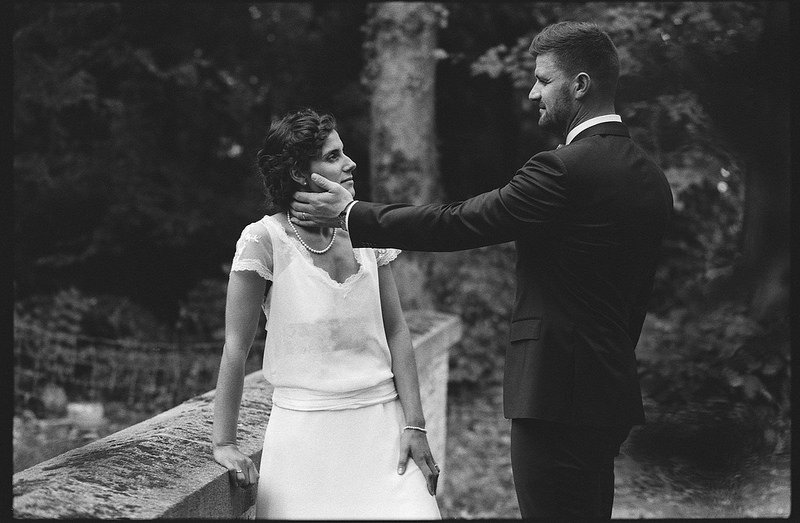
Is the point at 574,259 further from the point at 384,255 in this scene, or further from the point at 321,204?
the point at 321,204

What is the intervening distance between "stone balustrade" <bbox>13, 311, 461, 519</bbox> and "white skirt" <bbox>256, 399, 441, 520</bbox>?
0.15 metres

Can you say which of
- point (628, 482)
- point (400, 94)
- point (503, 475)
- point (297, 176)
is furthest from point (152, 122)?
point (297, 176)

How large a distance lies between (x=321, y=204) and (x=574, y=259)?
31.8 inches

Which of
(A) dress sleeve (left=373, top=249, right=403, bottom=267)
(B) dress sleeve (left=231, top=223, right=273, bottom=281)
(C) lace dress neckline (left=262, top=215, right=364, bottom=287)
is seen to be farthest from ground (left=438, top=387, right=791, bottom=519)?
(B) dress sleeve (left=231, top=223, right=273, bottom=281)

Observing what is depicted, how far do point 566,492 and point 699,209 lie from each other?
7276 mm

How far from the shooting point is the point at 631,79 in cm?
495

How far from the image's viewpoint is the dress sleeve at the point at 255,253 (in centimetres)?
269

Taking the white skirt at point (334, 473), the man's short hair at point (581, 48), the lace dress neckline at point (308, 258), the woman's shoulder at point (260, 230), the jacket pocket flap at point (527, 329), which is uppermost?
the man's short hair at point (581, 48)

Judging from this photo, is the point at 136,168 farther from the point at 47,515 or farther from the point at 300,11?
the point at 47,515

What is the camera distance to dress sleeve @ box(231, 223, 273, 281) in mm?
2689

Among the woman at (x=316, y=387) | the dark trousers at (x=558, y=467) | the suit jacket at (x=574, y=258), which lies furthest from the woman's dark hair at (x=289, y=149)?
the dark trousers at (x=558, y=467)

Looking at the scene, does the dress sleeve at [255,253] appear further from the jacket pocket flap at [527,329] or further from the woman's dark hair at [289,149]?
the jacket pocket flap at [527,329]

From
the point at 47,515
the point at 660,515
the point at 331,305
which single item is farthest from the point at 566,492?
the point at 660,515

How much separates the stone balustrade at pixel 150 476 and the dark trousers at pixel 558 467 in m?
0.88
